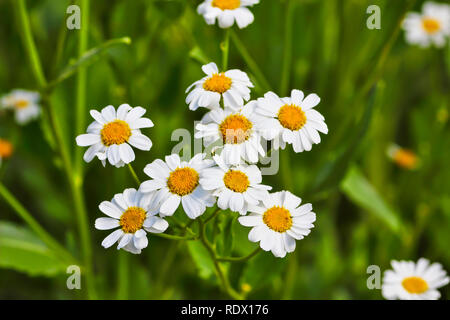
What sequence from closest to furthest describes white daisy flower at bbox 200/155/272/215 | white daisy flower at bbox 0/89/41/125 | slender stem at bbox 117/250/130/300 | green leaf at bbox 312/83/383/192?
1. white daisy flower at bbox 200/155/272/215
2. green leaf at bbox 312/83/383/192
3. slender stem at bbox 117/250/130/300
4. white daisy flower at bbox 0/89/41/125

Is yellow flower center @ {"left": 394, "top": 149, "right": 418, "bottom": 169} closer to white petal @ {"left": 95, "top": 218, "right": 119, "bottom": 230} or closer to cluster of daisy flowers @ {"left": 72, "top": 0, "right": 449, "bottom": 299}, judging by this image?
cluster of daisy flowers @ {"left": 72, "top": 0, "right": 449, "bottom": 299}

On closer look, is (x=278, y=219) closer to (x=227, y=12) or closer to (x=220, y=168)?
(x=220, y=168)

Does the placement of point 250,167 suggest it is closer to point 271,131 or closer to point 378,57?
point 271,131

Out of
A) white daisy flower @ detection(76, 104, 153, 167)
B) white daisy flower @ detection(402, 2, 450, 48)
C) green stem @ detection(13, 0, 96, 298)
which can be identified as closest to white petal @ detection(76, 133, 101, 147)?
white daisy flower @ detection(76, 104, 153, 167)

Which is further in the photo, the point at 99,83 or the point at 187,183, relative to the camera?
the point at 99,83
